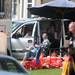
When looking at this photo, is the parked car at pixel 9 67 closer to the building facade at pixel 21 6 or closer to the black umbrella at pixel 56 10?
the black umbrella at pixel 56 10

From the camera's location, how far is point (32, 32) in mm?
23125

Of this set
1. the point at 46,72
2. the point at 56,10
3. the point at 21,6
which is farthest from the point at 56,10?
the point at 21,6

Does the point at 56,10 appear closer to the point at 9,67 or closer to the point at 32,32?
the point at 32,32

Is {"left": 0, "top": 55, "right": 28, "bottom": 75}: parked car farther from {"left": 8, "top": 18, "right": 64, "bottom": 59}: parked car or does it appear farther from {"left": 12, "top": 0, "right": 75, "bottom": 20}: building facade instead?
{"left": 12, "top": 0, "right": 75, "bottom": 20}: building facade

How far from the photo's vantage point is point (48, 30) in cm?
2306

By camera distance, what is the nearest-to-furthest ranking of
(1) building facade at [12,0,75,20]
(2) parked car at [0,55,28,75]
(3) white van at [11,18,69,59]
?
(2) parked car at [0,55,28,75], (3) white van at [11,18,69,59], (1) building facade at [12,0,75,20]

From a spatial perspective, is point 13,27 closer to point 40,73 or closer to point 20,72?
point 40,73

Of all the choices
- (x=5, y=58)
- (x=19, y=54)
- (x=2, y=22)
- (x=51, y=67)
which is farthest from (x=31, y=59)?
(x=5, y=58)

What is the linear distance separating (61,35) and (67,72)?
1190cm

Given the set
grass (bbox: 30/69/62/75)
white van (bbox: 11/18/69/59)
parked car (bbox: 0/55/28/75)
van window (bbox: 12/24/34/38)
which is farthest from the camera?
van window (bbox: 12/24/34/38)

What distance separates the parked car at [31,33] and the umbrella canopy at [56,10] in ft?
1.72

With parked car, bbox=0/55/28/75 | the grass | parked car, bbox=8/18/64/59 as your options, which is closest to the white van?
parked car, bbox=8/18/64/59

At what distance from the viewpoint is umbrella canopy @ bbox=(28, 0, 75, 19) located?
21828 millimetres

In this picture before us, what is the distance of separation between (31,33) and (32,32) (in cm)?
7
